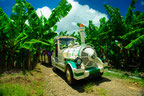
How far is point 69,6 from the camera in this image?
625 centimetres

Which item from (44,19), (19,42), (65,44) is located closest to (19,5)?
(44,19)

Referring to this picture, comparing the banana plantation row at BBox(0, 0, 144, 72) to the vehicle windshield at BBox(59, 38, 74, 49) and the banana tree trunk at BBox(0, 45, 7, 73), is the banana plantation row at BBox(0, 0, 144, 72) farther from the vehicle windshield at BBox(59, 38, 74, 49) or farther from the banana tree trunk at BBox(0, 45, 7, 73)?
the vehicle windshield at BBox(59, 38, 74, 49)

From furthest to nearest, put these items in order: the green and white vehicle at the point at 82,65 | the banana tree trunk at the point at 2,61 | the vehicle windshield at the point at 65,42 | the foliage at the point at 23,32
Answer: the vehicle windshield at the point at 65,42 → the banana tree trunk at the point at 2,61 → the foliage at the point at 23,32 → the green and white vehicle at the point at 82,65

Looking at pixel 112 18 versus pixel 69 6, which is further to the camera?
pixel 112 18

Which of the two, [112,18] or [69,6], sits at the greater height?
[69,6]

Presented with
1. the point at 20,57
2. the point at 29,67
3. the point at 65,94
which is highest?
the point at 20,57

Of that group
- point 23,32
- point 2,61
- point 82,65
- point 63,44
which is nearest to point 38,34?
point 23,32

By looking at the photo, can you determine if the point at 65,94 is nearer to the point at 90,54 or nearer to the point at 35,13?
the point at 90,54

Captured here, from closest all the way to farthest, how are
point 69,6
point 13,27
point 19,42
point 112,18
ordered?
point 13,27
point 19,42
point 69,6
point 112,18

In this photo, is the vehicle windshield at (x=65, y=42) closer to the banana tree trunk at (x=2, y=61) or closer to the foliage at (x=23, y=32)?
the foliage at (x=23, y=32)

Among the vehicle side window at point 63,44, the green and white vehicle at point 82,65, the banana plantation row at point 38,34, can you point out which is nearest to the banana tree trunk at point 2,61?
the banana plantation row at point 38,34

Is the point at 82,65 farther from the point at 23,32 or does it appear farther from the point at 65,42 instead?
the point at 23,32

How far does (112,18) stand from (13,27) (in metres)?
6.76

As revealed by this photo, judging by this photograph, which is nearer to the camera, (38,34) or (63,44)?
(38,34)
